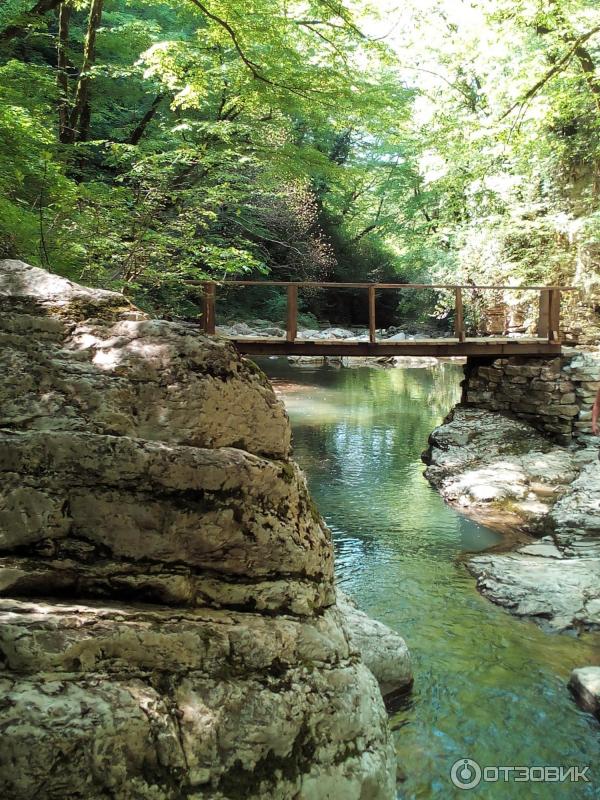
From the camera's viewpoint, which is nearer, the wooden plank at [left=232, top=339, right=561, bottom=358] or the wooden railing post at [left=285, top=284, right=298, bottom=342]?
the wooden railing post at [left=285, top=284, right=298, bottom=342]

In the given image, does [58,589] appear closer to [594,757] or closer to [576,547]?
[594,757]

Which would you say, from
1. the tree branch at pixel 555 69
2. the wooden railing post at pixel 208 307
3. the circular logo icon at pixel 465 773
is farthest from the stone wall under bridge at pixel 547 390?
the circular logo icon at pixel 465 773

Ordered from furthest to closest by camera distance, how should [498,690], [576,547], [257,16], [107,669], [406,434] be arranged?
[406,434]
[257,16]
[576,547]
[498,690]
[107,669]

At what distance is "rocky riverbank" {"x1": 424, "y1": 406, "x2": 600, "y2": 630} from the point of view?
5520mm

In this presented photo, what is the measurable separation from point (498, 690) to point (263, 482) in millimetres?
3260

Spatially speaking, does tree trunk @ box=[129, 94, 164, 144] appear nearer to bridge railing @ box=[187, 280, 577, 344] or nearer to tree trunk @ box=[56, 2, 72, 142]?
tree trunk @ box=[56, 2, 72, 142]

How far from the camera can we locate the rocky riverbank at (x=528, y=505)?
18.1 feet

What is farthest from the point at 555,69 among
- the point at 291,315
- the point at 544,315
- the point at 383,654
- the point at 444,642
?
the point at 383,654

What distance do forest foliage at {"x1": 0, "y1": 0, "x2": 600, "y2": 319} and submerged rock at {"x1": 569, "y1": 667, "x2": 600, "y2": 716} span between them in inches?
229

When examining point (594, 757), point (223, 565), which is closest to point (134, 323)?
point (223, 565)

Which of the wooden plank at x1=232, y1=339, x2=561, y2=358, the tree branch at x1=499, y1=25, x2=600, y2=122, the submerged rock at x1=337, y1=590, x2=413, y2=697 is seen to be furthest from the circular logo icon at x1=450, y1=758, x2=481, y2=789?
the tree branch at x1=499, y1=25, x2=600, y2=122

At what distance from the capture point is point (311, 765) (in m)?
1.80

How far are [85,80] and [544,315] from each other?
9.37 metres

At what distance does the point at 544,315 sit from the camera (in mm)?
11406
